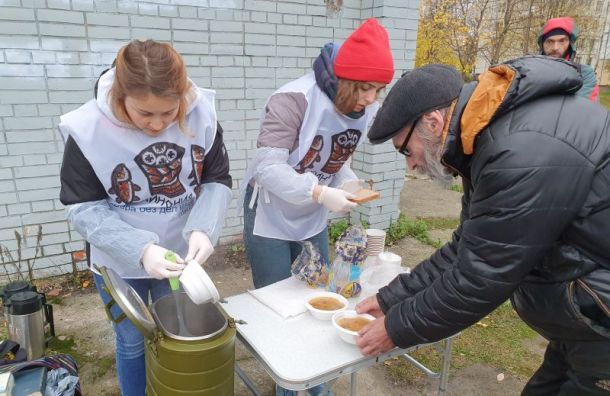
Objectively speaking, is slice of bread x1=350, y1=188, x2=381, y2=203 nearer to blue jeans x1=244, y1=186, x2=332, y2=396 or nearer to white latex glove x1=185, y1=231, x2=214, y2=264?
blue jeans x1=244, y1=186, x2=332, y2=396

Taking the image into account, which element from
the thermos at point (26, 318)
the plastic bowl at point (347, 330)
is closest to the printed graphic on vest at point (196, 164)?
the plastic bowl at point (347, 330)

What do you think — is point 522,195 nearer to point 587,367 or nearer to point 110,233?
point 587,367

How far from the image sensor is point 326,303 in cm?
Answer: 193

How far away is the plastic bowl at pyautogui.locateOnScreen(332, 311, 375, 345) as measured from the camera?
1650 mm

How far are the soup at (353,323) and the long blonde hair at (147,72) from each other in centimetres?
107

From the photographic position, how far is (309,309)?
1868mm

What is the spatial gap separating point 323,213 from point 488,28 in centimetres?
1397

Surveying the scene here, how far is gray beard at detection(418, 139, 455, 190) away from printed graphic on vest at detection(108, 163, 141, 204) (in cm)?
112

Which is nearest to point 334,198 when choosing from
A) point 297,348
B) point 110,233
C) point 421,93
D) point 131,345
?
point 297,348

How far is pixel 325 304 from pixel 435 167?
0.76 meters

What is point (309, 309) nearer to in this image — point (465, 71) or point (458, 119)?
point (458, 119)

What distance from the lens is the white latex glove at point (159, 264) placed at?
154 cm

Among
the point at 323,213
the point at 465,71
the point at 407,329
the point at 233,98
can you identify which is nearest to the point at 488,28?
the point at 465,71

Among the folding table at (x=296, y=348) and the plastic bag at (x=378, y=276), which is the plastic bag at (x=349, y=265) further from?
the folding table at (x=296, y=348)
